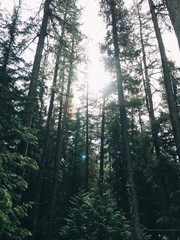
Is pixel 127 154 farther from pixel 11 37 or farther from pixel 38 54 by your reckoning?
pixel 11 37

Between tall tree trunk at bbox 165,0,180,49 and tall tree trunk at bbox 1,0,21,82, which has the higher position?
tall tree trunk at bbox 1,0,21,82

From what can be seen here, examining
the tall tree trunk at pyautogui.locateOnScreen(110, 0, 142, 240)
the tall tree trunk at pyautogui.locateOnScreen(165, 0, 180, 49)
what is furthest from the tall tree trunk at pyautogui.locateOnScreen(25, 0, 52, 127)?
the tall tree trunk at pyautogui.locateOnScreen(165, 0, 180, 49)

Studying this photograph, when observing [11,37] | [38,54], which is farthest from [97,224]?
[11,37]

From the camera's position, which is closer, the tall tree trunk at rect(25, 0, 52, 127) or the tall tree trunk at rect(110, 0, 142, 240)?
the tall tree trunk at rect(25, 0, 52, 127)

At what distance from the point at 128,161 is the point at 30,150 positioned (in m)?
9.28

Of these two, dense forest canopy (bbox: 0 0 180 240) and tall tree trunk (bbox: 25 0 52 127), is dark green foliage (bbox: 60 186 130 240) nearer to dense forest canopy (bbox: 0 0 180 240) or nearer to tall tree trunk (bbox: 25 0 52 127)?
dense forest canopy (bbox: 0 0 180 240)

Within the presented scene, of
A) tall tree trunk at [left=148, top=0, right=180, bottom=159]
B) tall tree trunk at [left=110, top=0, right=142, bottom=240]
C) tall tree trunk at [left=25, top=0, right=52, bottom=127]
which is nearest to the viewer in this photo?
tall tree trunk at [left=25, top=0, right=52, bottom=127]

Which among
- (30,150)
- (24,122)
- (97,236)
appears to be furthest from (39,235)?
(24,122)

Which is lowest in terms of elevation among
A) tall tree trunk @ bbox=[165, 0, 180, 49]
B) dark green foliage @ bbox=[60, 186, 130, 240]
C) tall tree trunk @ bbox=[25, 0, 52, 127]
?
dark green foliage @ bbox=[60, 186, 130, 240]

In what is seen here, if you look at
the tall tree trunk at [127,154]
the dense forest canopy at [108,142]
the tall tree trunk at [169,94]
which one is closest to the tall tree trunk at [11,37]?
the dense forest canopy at [108,142]

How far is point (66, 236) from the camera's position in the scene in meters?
12.6

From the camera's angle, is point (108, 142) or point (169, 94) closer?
point (169, 94)

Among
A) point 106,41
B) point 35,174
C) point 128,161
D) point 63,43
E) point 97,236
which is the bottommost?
point 97,236

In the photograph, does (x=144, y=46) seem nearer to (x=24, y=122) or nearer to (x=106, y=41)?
(x=106, y=41)
